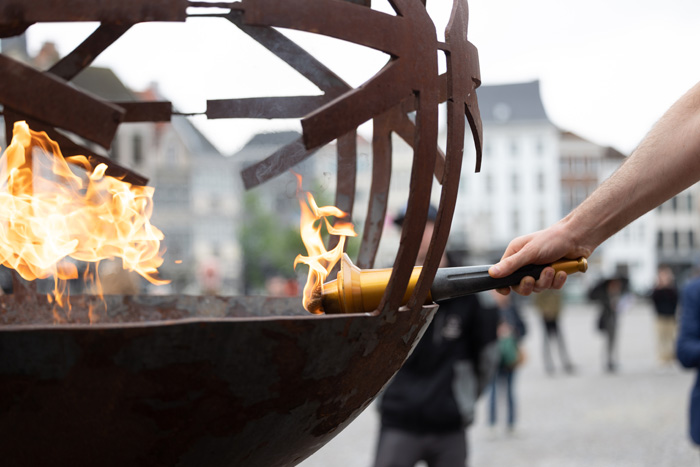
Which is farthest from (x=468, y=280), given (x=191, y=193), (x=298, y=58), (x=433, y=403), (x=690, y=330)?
(x=191, y=193)

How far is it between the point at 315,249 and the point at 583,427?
6064mm

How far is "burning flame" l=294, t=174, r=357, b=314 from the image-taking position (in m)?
1.58

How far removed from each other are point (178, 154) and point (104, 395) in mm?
31946

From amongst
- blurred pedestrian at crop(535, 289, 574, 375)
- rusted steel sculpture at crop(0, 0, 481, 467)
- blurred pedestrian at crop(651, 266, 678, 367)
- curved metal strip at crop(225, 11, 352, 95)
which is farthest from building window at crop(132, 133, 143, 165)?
rusted steel sculpture at crop(0, 0, 481, 467)

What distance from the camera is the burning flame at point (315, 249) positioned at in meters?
1.58

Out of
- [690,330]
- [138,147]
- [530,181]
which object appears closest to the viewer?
[690,330]

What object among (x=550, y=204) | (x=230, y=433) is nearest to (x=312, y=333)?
(x=230, y=433)

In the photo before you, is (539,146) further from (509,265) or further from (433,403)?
(509,265)

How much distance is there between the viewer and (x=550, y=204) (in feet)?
166

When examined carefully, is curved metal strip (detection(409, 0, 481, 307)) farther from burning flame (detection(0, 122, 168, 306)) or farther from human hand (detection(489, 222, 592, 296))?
burning flame (detection(0, 122, 168, 306))

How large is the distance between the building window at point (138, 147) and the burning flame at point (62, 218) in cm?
2361

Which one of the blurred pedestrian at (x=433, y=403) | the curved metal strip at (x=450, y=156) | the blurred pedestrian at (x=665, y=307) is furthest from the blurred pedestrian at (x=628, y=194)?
the blurred pedestrian at (x=665, y=307)

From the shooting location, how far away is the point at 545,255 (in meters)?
1.62

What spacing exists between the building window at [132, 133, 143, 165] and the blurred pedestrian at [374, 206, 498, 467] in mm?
22682
